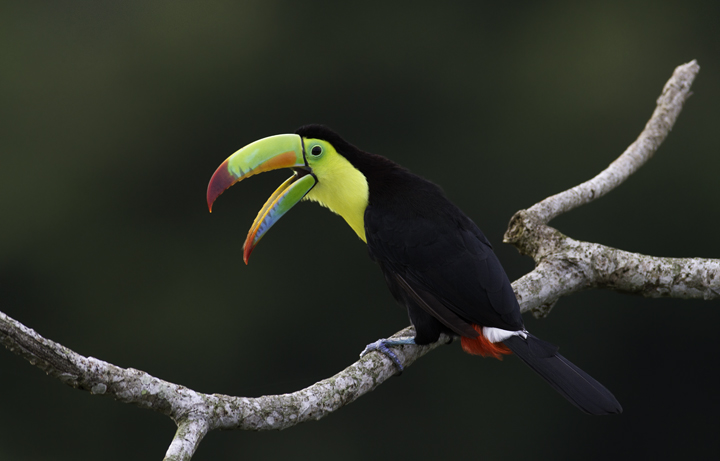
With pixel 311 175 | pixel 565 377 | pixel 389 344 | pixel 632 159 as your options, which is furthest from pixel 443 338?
pixel 632 159

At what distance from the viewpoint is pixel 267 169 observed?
5.97 ft

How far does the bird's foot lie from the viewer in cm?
165

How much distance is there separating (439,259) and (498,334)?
25cm

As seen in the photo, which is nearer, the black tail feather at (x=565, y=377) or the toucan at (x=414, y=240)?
the black tail feather at (x=565, y=377)

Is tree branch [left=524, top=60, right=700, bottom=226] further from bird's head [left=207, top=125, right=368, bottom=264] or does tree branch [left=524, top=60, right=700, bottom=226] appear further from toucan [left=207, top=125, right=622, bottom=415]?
bird's head [left=207, top=125, right=368, bottom=264]

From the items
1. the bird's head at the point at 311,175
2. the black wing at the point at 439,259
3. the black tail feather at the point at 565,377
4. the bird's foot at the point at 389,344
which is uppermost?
the bird's head at the point at 311,175

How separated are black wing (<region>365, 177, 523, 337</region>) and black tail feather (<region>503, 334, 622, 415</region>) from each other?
2.9 inches

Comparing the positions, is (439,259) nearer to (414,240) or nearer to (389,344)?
(414,240)

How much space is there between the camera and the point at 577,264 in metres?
2.00

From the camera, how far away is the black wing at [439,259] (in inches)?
64.8

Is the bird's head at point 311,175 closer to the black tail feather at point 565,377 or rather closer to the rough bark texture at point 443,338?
the rough bark texture at point 443,338

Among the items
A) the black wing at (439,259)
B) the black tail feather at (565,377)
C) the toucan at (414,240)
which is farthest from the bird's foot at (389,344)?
the black tail feather at (565,377)

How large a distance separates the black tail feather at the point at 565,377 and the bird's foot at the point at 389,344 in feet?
0.89

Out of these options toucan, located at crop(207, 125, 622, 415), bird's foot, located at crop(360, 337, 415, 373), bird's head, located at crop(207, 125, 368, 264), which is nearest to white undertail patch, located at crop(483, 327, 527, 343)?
toucan, located at crop(207, 125, 622, 415)
